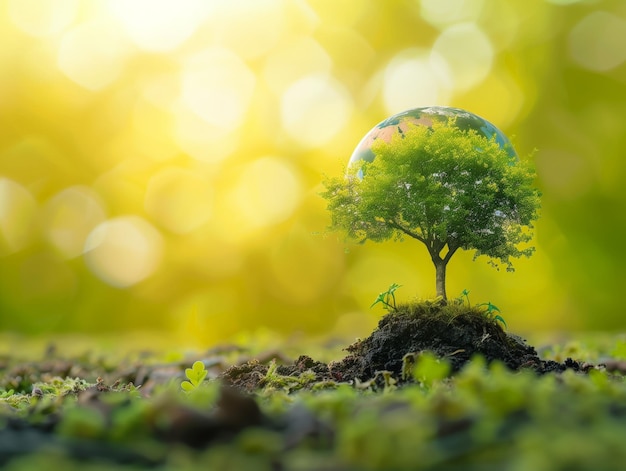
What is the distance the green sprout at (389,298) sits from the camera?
4.73 meters

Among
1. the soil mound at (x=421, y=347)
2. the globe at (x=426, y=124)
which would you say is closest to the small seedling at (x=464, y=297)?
the soil mound at (x=421, y=347)

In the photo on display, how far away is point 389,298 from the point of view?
4965 millimetres

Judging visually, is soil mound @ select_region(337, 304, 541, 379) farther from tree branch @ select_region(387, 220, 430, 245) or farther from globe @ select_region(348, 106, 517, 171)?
globe @ select_region(348, 106, 517, 171)

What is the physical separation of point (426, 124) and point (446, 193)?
79cm

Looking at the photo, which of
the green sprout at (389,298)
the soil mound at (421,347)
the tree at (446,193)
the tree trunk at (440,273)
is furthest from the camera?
the tree trunk at (440,273)

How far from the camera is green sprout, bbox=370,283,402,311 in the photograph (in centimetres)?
473

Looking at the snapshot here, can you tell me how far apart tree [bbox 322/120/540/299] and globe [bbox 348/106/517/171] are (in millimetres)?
181

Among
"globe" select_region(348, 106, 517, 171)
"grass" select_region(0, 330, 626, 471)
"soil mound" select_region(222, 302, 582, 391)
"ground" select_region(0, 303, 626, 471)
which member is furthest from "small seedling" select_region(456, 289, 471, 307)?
"grass" select_region(0, 330, 626, 471)

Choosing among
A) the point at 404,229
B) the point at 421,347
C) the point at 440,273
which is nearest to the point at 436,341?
the point at 421,347

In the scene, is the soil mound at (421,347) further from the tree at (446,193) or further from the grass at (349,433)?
the grass at (349,433)

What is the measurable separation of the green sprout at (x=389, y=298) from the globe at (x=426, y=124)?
3.45 ft

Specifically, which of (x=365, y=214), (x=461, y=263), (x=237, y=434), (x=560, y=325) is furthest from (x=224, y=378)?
(x=560, y=325)

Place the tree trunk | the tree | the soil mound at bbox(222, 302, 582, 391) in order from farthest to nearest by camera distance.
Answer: the tree trunk → the tree → the soil mound at bbox(222, 302, 582, 391)

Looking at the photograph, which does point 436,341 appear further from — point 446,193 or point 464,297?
point 446,193
